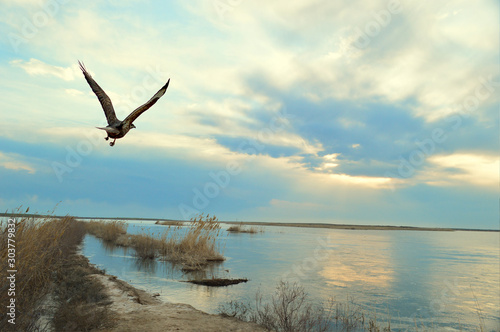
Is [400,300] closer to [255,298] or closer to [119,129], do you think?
[255,298]

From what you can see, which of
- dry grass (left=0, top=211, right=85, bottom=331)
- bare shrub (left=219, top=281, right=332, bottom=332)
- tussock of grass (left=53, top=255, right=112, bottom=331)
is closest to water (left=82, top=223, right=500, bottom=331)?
bare shrub (left=219, top=281, right=332, bottom=332)

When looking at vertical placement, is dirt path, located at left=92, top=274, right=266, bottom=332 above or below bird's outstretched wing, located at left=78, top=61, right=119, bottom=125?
below

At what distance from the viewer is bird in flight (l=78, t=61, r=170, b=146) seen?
4.11m

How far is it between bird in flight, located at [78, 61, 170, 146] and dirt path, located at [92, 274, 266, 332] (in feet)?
14.6

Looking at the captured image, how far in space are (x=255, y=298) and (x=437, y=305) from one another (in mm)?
6382

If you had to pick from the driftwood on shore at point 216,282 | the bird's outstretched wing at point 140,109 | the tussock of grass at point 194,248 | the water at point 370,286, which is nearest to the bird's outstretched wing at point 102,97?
the bird's outstretched wing at point 140,109

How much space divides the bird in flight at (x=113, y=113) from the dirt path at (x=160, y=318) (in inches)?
175

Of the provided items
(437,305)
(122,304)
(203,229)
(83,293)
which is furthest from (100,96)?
(203,229)

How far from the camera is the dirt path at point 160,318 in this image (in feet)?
22.1

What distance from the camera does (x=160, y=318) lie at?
730 centimetres

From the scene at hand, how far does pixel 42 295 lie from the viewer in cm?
793

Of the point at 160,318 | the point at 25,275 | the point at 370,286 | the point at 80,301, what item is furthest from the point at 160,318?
the point at 370,286

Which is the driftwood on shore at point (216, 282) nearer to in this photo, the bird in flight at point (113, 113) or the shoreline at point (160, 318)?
the shoreline at point (160, 318)

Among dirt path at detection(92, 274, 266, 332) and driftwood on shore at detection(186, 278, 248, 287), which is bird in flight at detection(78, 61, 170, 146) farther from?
driftwood on shore at detection(186, 278, 248, 287)
